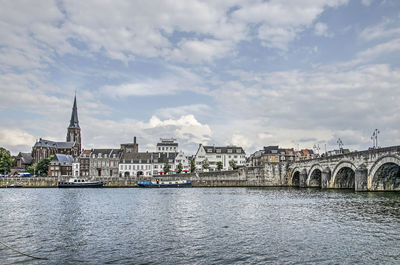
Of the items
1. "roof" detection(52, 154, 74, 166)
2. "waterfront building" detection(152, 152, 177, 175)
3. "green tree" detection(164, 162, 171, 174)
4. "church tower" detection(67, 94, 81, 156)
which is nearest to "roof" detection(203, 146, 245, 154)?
"waterfront building" detection(152, 152, 177, 175)

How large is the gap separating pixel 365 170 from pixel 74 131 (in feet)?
511

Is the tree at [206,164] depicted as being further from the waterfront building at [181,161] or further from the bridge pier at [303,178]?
the bridge pier at [303,178]

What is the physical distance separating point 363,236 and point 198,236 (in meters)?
10.9

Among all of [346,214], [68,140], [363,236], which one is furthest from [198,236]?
[68,140]

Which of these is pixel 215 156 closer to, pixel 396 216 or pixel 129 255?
pixel 396 216

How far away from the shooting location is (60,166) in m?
148

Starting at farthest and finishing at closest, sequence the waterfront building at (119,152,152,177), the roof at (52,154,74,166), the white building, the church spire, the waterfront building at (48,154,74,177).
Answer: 1. the church spire
2. the roof at (52,154,74,166)
3. the white building
4. the waterfront building at (48,154,74,177)
5. the waterfront building at (119,152,152,177)

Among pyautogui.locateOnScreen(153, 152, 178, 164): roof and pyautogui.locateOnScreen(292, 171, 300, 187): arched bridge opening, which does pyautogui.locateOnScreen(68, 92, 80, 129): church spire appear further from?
pyautogui.locateOnScreen(292, 171, 300, 187): arched bridge opening

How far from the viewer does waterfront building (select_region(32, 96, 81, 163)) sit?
553ft

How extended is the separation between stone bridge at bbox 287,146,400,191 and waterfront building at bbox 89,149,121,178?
90145 mm

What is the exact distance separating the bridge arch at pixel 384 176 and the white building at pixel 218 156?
91569 mm

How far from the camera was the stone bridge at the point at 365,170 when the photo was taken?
5106 cm

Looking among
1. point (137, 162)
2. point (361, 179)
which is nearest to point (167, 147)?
point (137, 162)

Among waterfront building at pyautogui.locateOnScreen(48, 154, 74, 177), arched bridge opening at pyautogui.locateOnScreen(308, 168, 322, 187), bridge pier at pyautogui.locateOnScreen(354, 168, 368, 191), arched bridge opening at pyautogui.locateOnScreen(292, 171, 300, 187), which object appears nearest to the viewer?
bridge pier at pyautogui.locateOnScreen(354, 168, 368, 191)
